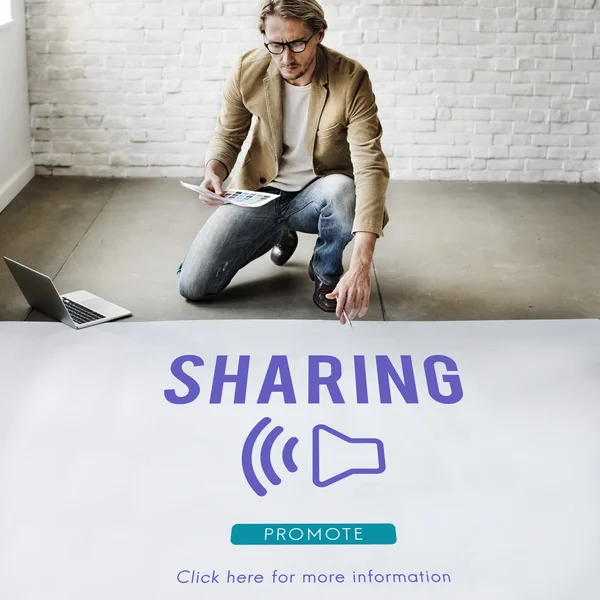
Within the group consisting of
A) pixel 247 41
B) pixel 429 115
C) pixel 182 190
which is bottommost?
pixel 182 190

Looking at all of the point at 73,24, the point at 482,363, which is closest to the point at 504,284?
the point at 482,363

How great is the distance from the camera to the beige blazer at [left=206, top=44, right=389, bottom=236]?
2.38 m

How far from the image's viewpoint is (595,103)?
4.14 metres

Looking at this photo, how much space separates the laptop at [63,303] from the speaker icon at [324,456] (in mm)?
797

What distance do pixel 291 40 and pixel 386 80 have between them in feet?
6.23

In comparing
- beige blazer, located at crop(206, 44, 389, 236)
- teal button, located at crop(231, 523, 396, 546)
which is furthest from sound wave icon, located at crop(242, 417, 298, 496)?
beige blazer, located at crop(206, 44, 389, 236)

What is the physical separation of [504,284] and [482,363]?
845 mm

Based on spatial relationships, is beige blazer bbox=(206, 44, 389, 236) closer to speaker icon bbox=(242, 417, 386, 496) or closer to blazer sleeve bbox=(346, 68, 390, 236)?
blazer sleeve bbox=(346, 68, 390, 236)

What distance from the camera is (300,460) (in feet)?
5.75

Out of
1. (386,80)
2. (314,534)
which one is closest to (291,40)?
(314,534)

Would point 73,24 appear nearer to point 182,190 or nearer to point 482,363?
point 182,190

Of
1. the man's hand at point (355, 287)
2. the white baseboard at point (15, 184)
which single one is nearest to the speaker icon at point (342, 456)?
the man's hand at point (355, 287)

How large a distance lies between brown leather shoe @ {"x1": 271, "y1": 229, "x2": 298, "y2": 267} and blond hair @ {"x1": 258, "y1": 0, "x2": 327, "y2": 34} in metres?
0.90

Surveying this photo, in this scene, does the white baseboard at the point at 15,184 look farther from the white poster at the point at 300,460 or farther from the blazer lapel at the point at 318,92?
the blazer lapel at the point at 318,92
